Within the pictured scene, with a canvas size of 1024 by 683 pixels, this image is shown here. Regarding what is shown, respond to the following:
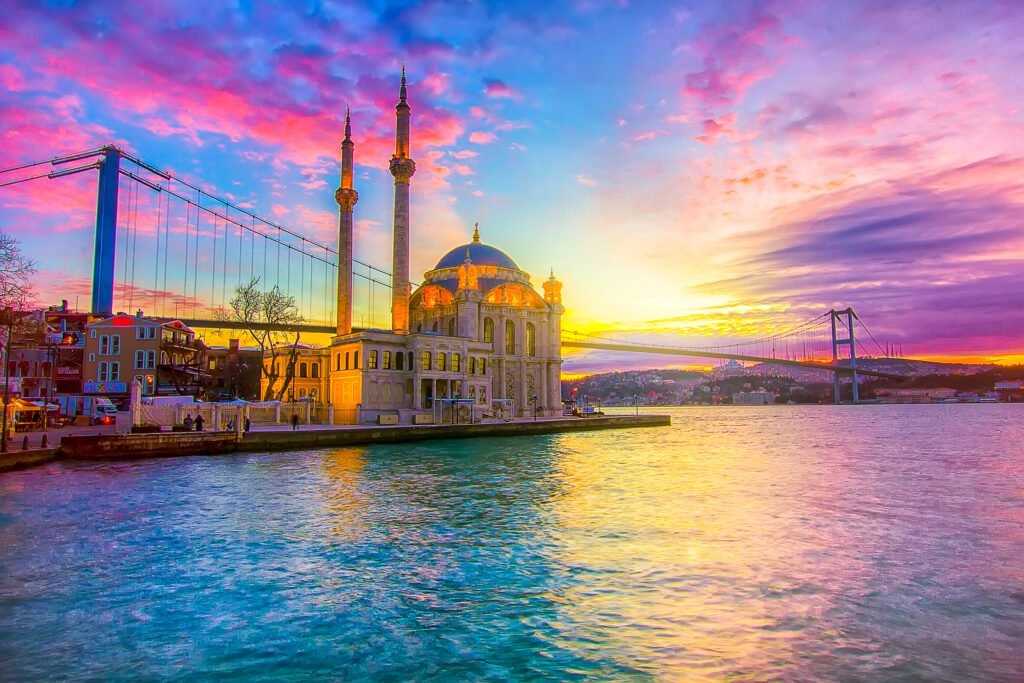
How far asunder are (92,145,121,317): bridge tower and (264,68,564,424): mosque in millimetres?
19194

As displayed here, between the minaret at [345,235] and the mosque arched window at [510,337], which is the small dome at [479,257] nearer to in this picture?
the mosque arched window at [510,337]

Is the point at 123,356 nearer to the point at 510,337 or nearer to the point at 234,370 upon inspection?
the point at 234,370

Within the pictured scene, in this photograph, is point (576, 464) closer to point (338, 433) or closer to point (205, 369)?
point (338, 433)

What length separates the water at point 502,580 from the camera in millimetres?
6340

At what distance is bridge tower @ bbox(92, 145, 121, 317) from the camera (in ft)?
168

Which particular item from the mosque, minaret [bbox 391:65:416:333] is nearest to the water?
the mosque

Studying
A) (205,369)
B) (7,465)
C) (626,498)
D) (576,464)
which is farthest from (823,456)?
(205,369)

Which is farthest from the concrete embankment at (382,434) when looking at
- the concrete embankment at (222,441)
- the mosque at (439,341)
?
the mosque at (439,341)

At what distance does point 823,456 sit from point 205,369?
2143 inches

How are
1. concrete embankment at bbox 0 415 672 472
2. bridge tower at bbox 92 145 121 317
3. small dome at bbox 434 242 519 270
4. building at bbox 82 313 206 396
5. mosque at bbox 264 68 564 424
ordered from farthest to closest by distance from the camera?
small dome at bbox 434 242 519 270, bridge tower at bbox 92 145 121 317, building at bbox 82 313 206 396, mosque at bbox 264 68 564 424, concrete embankment at bbox 0 415 672 472

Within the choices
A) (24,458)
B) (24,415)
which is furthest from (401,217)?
(24,458)

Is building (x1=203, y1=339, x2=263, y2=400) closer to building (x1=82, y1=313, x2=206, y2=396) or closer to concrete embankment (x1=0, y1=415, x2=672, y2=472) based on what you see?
building (x1=82, y1=313, x2=206, y2=396)

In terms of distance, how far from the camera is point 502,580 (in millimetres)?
9008

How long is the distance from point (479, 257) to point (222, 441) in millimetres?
34375
